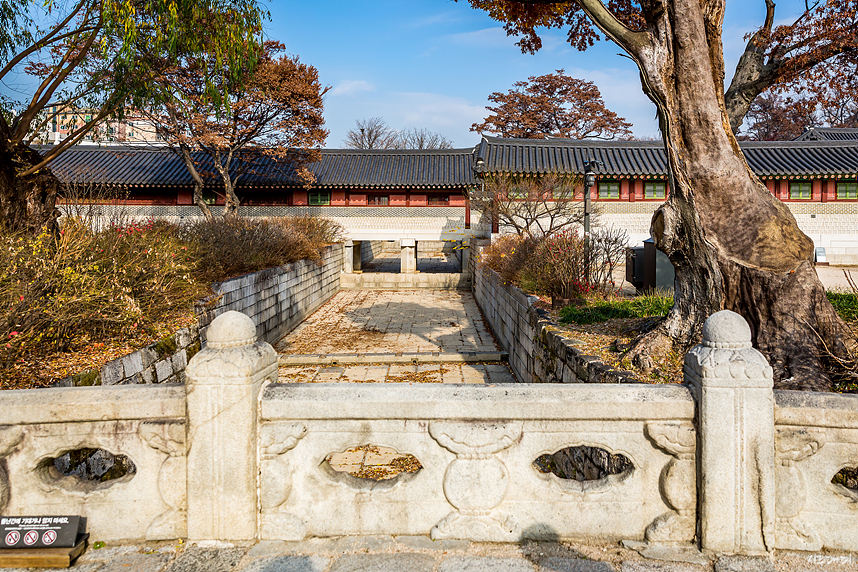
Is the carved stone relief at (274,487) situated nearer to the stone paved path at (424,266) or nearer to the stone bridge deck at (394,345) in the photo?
the stone bridge deck at (394,345)

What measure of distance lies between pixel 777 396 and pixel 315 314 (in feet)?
41.7

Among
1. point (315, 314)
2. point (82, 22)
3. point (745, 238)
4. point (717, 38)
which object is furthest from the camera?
point (315, 314)

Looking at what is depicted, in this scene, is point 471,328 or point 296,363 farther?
point 471,328

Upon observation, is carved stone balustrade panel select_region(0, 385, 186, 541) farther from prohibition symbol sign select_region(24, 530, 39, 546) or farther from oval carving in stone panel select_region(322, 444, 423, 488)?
oval carving in stone panel select_region(322, 444, 423, 488)

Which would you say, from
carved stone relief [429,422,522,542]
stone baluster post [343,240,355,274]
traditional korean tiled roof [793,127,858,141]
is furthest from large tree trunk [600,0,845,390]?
traditional korean tiled roof [793,127,858,141]

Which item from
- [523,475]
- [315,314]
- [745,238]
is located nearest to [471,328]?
[315,314]

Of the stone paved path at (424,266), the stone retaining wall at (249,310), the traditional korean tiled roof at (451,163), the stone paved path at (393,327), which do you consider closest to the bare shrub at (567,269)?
the stone paved path at (393,327)

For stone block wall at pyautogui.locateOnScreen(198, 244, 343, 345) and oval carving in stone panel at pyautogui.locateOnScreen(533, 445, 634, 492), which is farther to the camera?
stone block wall at pyautogui.locateOnScreen(198, 244, 343, 345)

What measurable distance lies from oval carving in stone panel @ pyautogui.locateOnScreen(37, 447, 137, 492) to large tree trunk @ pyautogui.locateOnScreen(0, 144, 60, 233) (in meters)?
2.40

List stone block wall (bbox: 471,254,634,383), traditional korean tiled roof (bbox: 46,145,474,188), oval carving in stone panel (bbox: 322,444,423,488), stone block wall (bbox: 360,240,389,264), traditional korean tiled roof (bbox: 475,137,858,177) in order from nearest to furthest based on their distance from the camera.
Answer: stone block wall (bbox: 471,254,634,383)
oval carving in stone panel (bbox: 322,444,423,488)
traditional korean tiled roof (bbox: 475,137,858,177)
traditional korean tiled roof (bbox: 46,145,474,188)
stone block wall (bbox: 360,240,389,264)

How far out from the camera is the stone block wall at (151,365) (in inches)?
152

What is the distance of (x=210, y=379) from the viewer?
2463 mm

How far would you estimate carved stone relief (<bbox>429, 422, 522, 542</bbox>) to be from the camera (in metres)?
2.51

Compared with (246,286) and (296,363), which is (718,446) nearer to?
(296,363)
